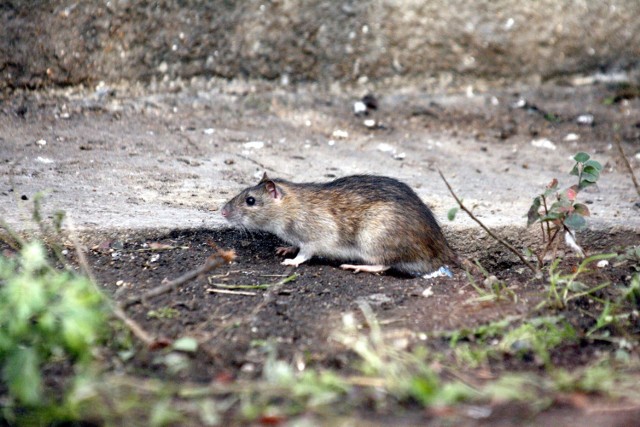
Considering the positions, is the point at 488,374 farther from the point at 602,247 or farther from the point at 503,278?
the point at 602,247

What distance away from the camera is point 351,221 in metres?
5.12

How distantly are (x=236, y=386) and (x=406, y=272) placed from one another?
239 centimetres

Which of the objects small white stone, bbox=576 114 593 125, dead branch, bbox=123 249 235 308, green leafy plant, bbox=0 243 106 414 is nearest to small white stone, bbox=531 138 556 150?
small white stone, bbox=576 114 593 125

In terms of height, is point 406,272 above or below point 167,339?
below

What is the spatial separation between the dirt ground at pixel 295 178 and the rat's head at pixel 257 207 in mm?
133

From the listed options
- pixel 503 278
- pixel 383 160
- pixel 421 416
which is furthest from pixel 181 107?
pixel 421 416

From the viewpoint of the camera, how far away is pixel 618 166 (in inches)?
257

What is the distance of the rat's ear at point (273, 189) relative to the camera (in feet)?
16.9

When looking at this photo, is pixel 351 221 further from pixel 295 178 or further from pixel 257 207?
pixel 295 178

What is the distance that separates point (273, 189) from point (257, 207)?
0.54 feet

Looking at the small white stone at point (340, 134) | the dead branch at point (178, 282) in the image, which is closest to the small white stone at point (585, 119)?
the small white stone at point (340, 134)

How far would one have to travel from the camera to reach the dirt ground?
11.7 feet

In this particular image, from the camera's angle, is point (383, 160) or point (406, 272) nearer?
point (406, 272)

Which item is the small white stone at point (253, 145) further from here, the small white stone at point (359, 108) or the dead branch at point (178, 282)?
the dead branch at point (178, 282)
